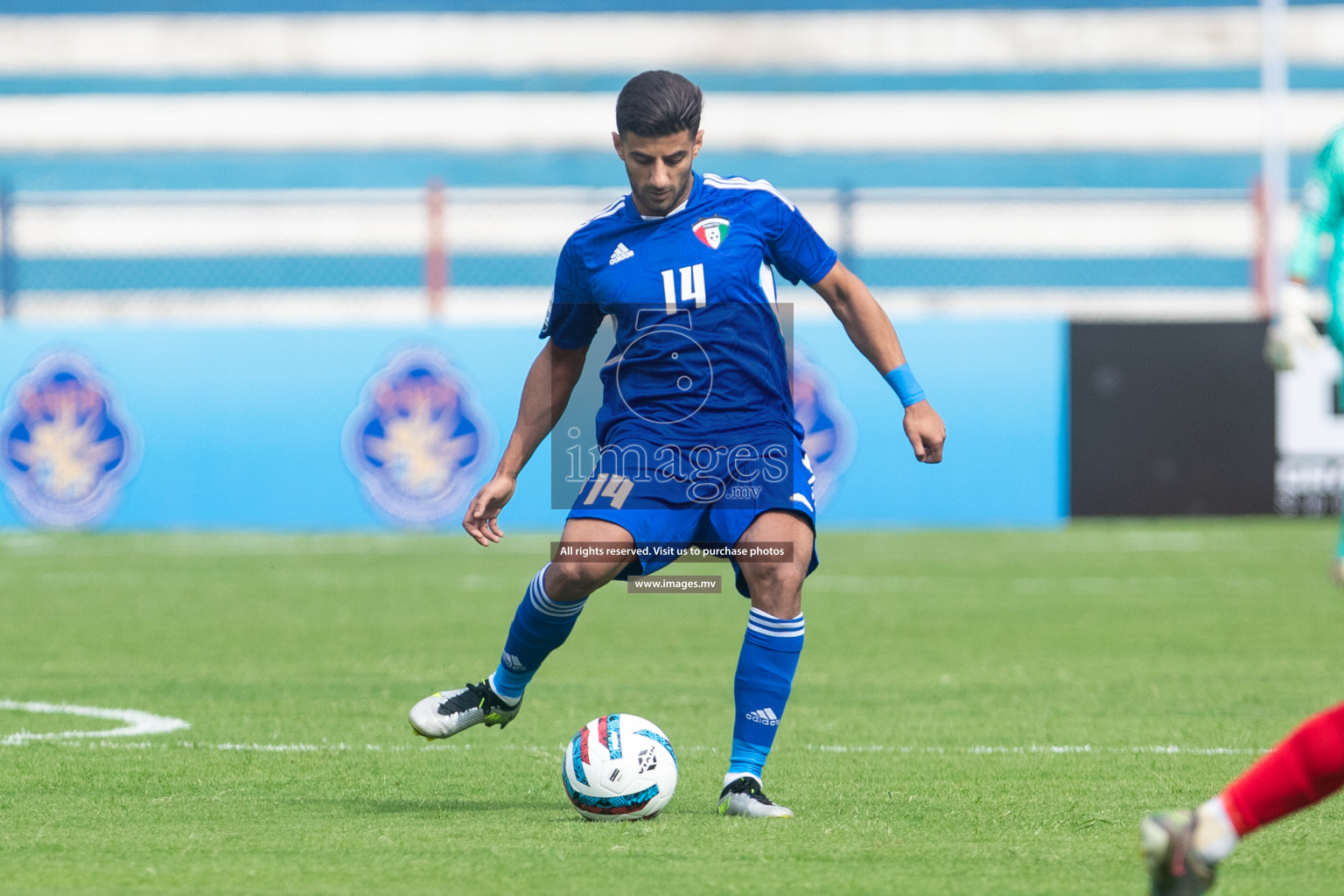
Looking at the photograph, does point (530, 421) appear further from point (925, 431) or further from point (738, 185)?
point (925, 431)

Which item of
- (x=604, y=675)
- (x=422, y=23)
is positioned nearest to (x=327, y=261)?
(x=422, y=23)

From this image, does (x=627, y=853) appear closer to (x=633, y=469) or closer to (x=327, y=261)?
(x=633, y=469)

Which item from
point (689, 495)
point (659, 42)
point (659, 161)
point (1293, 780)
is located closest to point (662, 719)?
point (689, 495)

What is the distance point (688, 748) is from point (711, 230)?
5.07 ft

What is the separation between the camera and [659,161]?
4.21 m

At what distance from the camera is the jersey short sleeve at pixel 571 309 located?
175 inches

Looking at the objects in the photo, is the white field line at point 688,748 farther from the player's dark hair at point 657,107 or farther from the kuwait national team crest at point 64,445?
the kuwait national team crest at point 64,445

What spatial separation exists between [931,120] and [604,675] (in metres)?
15.8

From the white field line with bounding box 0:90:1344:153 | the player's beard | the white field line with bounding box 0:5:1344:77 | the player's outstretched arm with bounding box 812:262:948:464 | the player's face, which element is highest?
the white field line with bounding box 0:5:1344:77

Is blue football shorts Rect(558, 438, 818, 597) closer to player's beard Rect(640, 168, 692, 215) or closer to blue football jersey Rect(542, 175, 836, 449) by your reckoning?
blue football jersey Rect(542, 175, 836, 449)

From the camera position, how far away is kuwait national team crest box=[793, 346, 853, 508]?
471 inches

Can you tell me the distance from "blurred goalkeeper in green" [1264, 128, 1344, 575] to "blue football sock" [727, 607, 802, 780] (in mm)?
3510

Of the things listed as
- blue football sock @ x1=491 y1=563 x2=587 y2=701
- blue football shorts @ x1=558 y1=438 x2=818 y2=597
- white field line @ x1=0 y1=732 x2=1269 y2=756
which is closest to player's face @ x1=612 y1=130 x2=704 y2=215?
blue football shorts @ x1=558 y1=438 x2=818 y2=597

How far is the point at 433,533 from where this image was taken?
12258 mm
